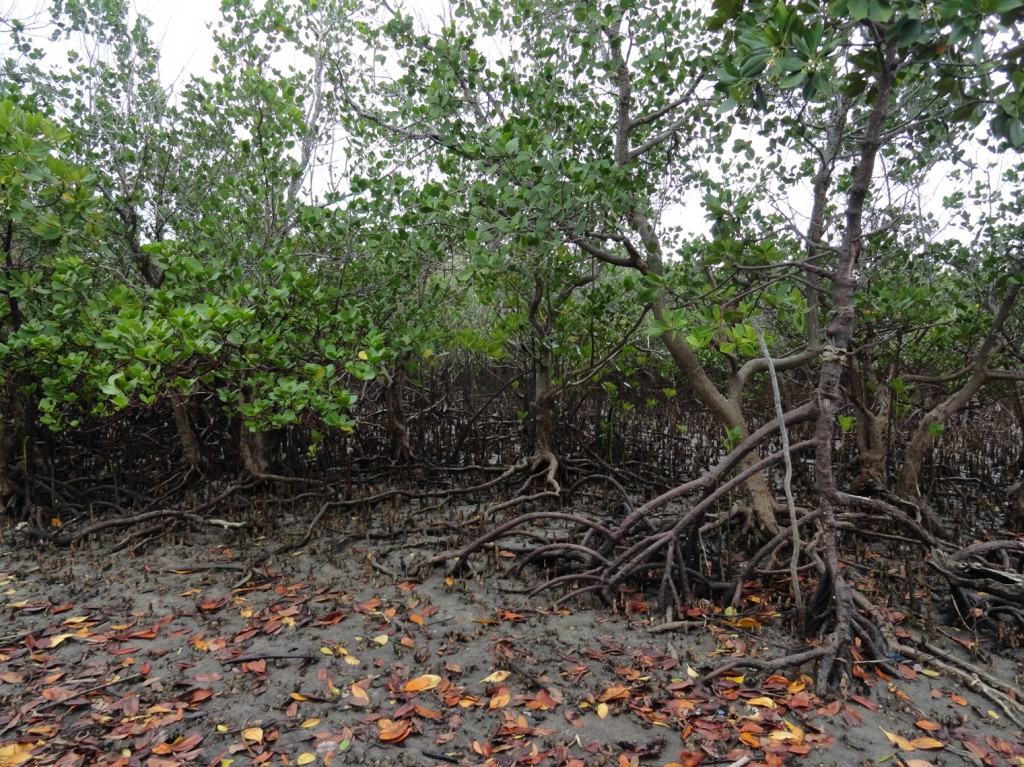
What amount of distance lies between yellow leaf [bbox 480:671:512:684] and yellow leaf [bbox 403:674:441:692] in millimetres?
162

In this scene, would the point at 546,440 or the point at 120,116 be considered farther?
the point at 546,440

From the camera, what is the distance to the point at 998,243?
141 inches

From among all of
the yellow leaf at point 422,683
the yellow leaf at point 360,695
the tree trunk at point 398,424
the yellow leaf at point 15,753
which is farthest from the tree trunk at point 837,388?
the tree trunk at point 398,424

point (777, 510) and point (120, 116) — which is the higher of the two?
point (120, 116)

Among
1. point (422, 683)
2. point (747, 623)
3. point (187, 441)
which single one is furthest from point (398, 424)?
point (747, 623)

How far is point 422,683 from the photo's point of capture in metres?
2.29

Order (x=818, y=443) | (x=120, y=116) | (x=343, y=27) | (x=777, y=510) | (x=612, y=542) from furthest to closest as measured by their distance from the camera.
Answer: (x=343, y=27) < (x=120, y=116) < (x=777, y=510) < (x=612, y=542) < (x=818, y=443)

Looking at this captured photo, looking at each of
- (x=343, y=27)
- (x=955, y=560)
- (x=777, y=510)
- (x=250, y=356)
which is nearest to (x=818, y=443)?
(x=955, y=560)

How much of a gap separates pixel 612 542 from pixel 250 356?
1.93 metres

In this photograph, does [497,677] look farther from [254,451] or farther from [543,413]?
[254,451]

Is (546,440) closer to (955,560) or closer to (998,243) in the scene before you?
(955,560)

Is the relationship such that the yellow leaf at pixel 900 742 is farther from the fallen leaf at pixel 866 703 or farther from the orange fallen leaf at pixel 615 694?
the orange fallen leaf at pixel 615 694

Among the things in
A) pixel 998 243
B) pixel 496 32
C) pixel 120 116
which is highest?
pixel 496 32

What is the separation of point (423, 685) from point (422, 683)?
0.4 inches
